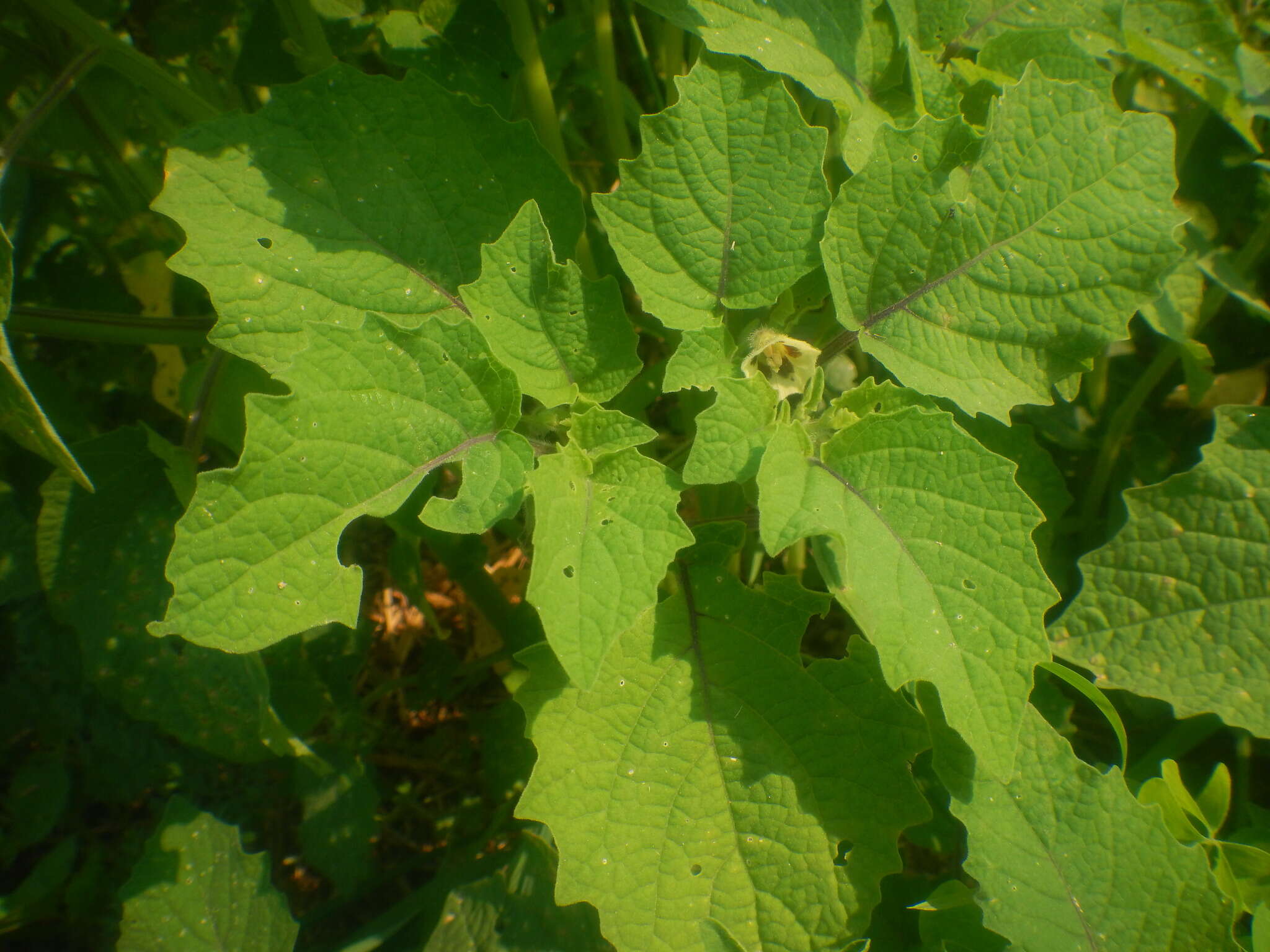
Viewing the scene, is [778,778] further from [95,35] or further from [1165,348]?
[95,35]

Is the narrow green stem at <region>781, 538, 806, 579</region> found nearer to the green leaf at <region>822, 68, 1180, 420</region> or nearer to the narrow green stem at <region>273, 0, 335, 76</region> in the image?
the green leaf at <region>822, 68, 1180, 420</region>

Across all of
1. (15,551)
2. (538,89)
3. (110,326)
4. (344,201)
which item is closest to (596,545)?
(344,201)

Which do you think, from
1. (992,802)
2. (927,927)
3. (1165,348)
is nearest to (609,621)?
(992,802)

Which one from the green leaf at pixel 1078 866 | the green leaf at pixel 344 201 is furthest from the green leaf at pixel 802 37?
the green leaf at pixel 1078 866

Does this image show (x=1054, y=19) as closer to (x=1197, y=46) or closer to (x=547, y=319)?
(x=1197, y=46)

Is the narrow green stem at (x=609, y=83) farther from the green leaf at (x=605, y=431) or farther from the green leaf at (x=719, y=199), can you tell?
the green leaf at (x=605, y=431)

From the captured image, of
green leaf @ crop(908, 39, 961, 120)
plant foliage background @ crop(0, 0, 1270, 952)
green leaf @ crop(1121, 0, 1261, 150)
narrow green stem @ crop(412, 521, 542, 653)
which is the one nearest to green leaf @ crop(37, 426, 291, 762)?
plant foliage background @ crop(0, 0, 1270, 952)
